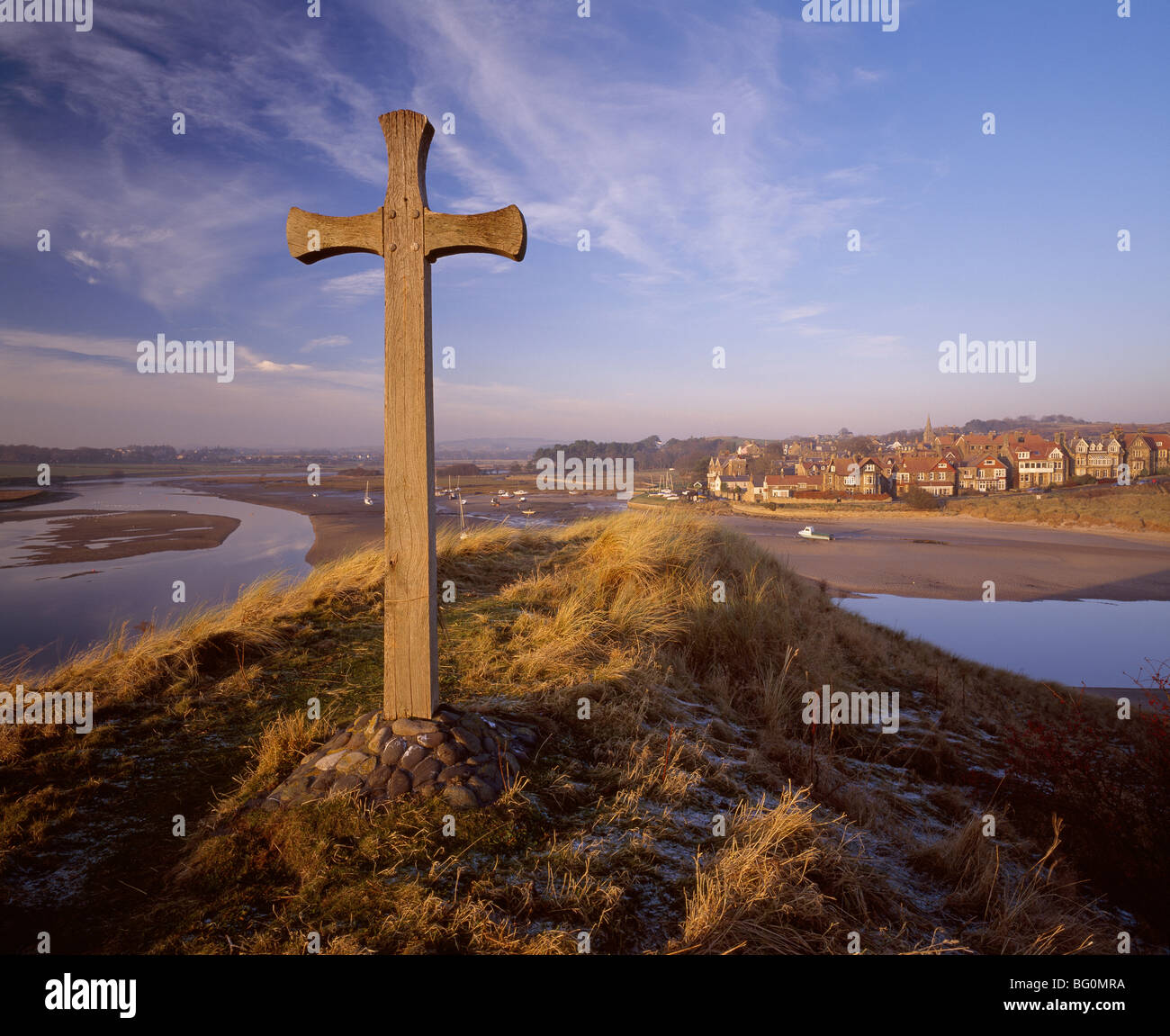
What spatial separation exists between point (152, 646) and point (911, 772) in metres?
7.60

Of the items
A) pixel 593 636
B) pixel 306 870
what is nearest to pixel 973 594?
pixel 593 636

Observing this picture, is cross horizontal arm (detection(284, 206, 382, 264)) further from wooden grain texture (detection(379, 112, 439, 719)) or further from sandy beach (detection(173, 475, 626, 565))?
sandy beach (detection(173, 475, 626, 565))

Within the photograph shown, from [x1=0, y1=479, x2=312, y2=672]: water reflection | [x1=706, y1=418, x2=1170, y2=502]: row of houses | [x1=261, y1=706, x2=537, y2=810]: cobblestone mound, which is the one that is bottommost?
[x1=0, y1=479, x2=312, y2=672]: water reflection

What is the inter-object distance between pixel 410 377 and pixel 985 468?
81246mm

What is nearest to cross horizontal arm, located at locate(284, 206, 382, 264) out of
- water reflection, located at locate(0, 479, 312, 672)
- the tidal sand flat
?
water reflection, located at locate(0, 479, 312, 672)

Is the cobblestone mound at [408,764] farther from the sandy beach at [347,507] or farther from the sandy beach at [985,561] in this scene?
the sandy beach at [347,507]

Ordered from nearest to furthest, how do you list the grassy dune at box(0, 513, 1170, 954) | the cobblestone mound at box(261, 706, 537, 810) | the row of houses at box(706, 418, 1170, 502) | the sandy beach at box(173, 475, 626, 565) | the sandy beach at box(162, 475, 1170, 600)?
the grassy dune at box(0, 513, 1170, 954), the cobblestone mound at box(261, 706, 537, 810), the sandy beach at box(162, 475, 1170, 600), the sandy beach at box(173, 475, 626, 565), the row of houses at box(706, 418, 1170, 502)

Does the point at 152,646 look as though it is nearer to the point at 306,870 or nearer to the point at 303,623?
the point at 303,623

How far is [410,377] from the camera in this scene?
11.1 feet

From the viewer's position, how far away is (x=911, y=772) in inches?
225

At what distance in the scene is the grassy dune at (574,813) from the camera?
243 centimetres

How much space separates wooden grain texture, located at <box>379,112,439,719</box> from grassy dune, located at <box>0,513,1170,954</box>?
2.69 ft

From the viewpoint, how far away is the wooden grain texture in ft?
11.1

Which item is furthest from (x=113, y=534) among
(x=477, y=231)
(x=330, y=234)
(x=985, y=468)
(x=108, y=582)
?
(x=985, y=468)
